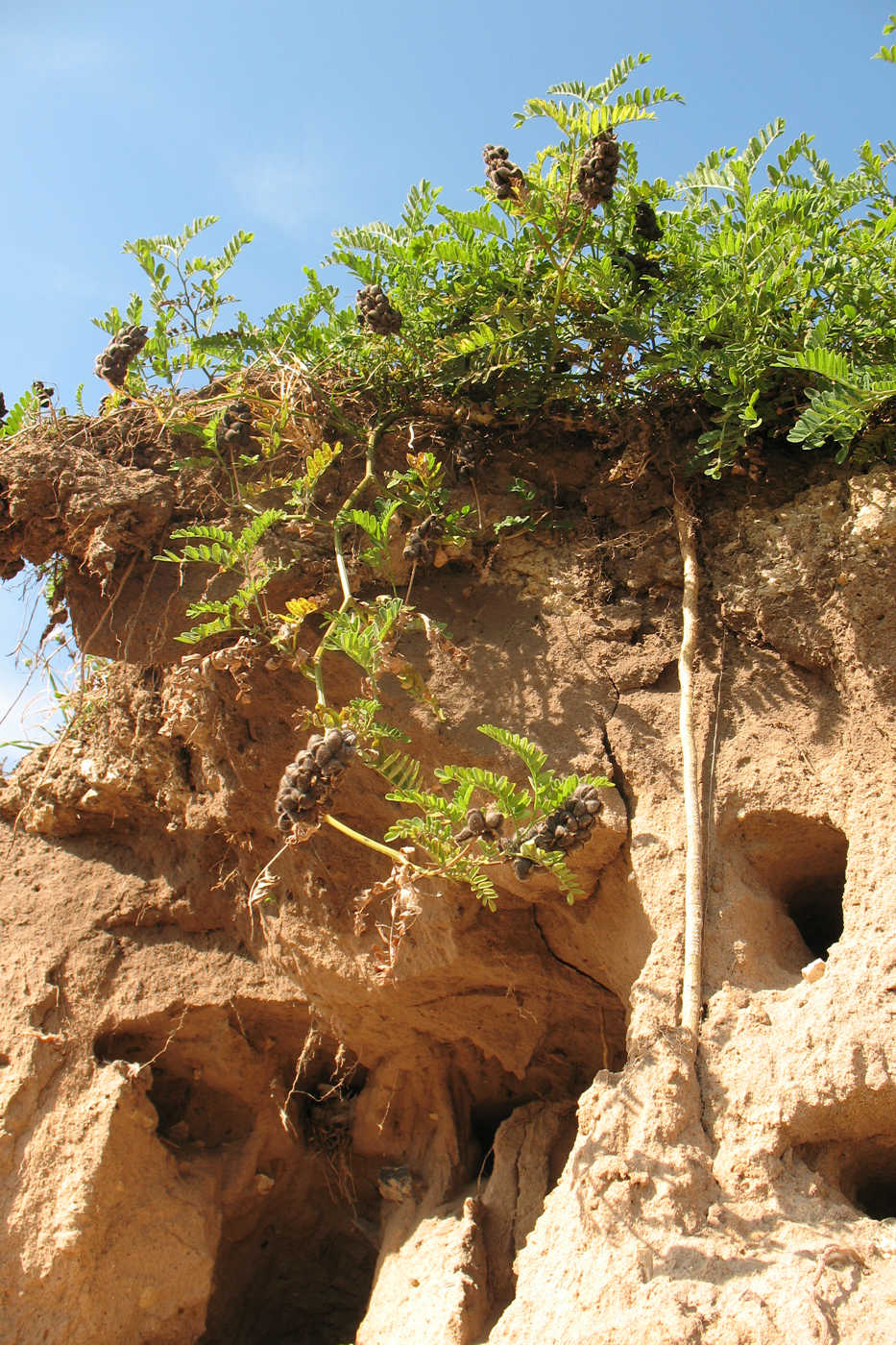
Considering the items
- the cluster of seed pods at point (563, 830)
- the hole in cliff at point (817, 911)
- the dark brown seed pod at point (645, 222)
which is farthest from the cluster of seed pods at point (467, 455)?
the hole in cliff at point (817, 911)

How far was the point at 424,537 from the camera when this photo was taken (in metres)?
3.31

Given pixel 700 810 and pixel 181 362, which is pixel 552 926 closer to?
pixel 700 810

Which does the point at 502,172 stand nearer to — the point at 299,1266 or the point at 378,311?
the point at 378,311

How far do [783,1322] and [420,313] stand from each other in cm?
284

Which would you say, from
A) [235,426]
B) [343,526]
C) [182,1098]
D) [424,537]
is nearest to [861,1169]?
[424,537]

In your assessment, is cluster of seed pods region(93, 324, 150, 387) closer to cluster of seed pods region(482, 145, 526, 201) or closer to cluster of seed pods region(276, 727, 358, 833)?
cluster of seed pods region(482, 145, 526, 201)

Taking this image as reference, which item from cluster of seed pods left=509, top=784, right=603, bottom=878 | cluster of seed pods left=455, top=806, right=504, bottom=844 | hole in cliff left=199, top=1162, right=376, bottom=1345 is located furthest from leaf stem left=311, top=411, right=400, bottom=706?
hole in cliff left=199, top=1162, right=376, bottom=1345

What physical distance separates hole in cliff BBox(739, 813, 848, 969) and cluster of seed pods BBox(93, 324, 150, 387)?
101 inches

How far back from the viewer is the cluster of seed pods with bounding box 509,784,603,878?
8.52 feet

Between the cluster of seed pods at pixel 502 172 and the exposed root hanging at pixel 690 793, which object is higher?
the cluster of seed pods at pixel 502 172

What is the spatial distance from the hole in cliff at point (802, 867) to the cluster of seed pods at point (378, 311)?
5.92 ft

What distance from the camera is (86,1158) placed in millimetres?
3393

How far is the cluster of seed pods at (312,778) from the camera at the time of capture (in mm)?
2637

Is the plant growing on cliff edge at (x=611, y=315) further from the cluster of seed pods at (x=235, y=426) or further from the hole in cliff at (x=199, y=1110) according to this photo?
the hole in cliff at (x=199, y=1110)
